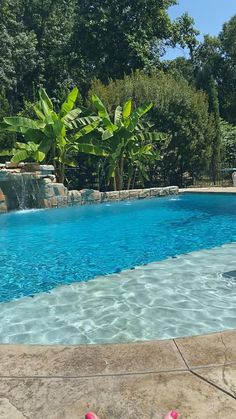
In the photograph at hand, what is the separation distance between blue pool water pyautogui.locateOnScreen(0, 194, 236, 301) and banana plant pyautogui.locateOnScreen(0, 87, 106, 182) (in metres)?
2.74

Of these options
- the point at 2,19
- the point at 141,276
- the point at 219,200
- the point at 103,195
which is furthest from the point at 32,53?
the point at 141,276

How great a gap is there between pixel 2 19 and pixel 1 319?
28668mm

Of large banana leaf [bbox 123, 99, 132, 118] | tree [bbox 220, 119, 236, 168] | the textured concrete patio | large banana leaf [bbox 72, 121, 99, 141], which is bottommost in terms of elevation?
the textured concrete patio

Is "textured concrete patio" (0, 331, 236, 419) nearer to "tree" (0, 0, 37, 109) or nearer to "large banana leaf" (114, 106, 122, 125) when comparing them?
"large banana leaf" (114, 106, 122, 125)

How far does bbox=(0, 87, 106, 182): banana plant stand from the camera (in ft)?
52.5

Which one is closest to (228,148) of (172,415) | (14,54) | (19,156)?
(19,156)

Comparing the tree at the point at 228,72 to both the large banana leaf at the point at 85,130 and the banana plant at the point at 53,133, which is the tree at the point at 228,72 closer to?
the banana plant at the point at 53,133

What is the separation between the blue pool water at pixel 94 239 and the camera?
6.52 m

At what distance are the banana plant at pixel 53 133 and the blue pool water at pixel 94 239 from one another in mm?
2745

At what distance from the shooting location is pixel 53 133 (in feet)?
53.1

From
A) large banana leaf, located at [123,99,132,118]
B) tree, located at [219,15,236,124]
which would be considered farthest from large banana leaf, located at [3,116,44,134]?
tree, located at [219,15,236,124]

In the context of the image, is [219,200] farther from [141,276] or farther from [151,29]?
[151,29]

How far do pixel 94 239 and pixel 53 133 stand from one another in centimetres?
818

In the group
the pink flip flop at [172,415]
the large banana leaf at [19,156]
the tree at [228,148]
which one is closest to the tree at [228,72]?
the tree at [228,148]
